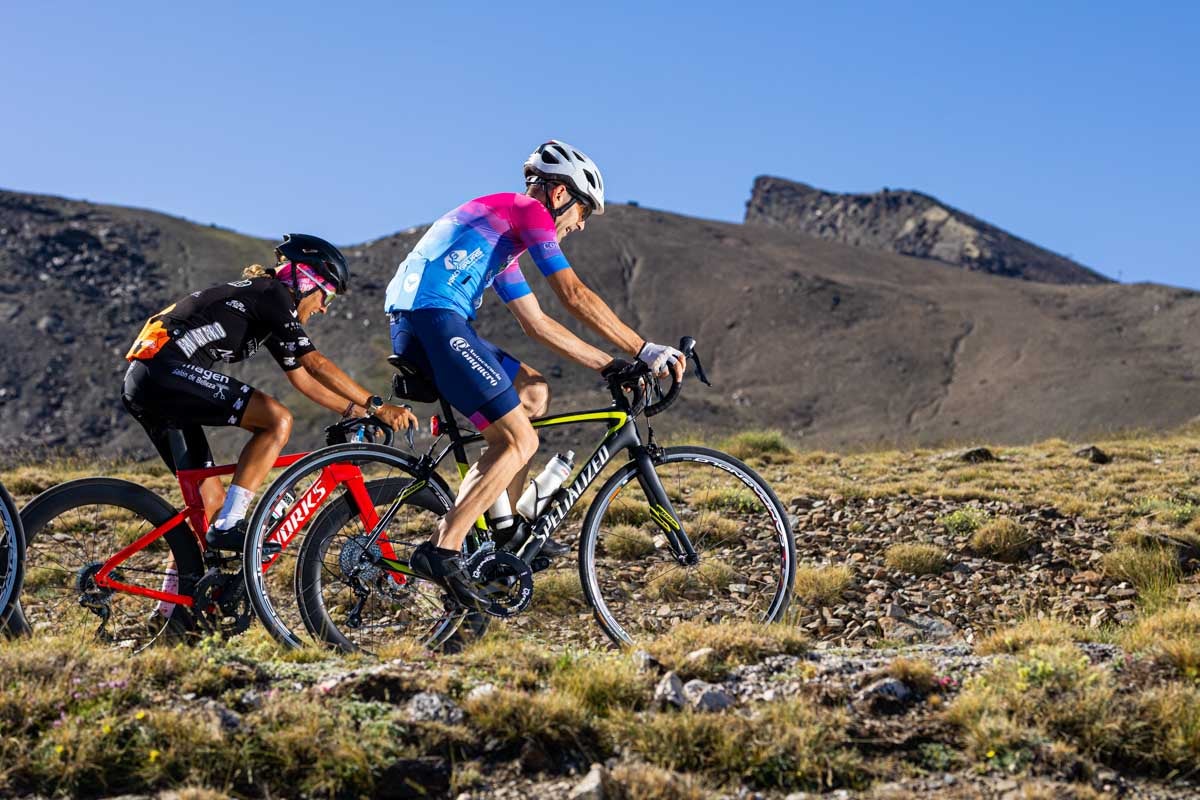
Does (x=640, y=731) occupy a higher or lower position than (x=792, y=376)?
lower

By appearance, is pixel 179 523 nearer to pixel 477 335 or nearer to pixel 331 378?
pixel 331 378

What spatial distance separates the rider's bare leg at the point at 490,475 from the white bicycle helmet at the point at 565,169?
1220mm

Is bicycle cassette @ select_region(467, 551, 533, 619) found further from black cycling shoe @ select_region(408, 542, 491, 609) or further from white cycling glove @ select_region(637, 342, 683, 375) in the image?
white cycling glove @ select_region(637, 342, 683, 375)

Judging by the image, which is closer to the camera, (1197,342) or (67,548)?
(67,548)

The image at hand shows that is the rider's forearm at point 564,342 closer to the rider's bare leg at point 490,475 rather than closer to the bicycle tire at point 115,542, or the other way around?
the rider's bare leg at point 490,475

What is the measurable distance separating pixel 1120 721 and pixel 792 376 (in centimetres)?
9865

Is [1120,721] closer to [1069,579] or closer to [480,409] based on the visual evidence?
[480,409]

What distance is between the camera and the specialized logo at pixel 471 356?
5547mm

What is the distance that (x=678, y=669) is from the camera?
493 centimetres

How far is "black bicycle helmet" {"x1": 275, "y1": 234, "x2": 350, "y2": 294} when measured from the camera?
20.7 ft

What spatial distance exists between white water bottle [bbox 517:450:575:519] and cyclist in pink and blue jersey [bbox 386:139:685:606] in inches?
4.7

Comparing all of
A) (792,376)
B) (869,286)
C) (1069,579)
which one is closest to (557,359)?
(792,376)

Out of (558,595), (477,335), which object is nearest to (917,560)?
(558,595)

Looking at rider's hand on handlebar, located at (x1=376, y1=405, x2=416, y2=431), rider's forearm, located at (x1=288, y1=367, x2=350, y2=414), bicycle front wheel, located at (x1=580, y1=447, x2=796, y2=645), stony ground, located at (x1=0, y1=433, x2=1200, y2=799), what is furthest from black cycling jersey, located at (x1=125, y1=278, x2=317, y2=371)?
bicycle front wheel, located at (x1=580, y1=447, x2=796, y2=645)
